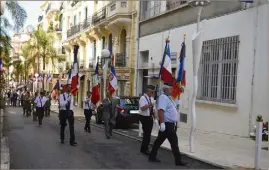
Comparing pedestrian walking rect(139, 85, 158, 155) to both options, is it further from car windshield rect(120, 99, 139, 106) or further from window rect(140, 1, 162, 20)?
window rect(140, 1, 162, 20)

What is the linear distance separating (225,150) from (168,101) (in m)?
3.31

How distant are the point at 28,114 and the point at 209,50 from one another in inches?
602

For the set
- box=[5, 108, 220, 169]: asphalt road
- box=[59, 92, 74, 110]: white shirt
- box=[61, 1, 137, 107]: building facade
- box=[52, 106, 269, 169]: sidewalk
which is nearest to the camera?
box=[5, 108, 220, 169]: asphalt road

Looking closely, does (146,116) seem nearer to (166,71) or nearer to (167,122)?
(167,122)

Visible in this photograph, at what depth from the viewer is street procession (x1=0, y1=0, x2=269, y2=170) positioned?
9.87 meters

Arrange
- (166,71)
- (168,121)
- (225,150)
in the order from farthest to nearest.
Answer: (166,71), (225,150), (168,121)

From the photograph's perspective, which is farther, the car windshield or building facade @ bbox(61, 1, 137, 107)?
building facade @ bbox(61, 1, 137, 107)

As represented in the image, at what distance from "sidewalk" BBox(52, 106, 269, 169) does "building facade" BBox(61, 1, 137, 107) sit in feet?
44.3

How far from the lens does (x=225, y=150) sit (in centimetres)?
1202

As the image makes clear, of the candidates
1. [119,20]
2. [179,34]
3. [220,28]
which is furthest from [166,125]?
[119,20]

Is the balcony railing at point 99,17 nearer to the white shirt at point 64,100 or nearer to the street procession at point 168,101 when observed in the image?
the street procession at point 168,101

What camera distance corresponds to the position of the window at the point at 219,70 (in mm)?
15897

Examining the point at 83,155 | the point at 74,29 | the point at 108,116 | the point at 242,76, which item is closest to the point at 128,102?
the point at 108,116

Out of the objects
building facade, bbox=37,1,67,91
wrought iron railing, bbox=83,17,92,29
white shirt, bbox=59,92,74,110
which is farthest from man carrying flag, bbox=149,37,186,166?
building facade, bbox=37,1,67,91
